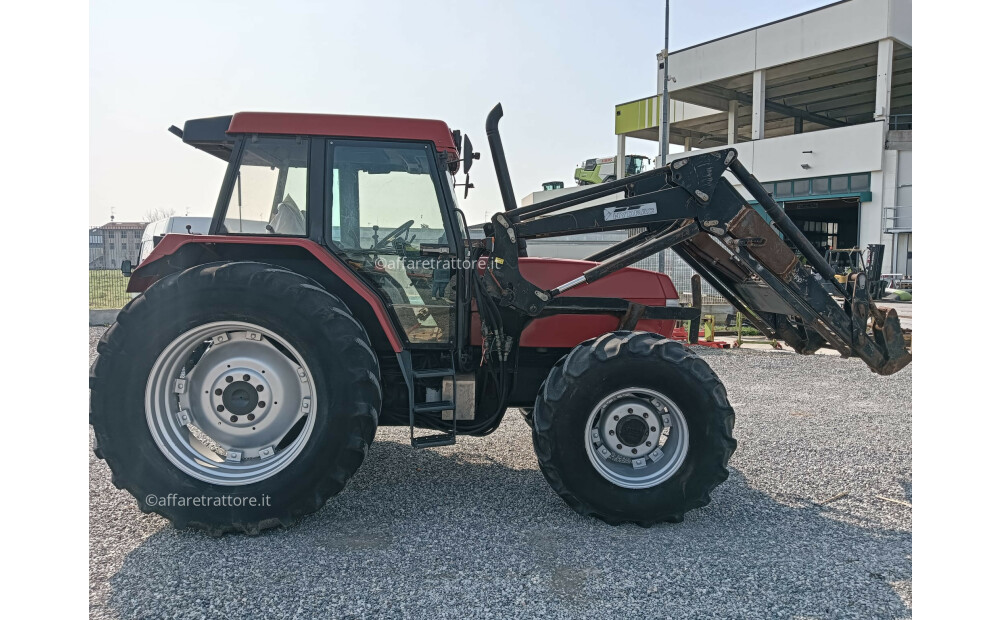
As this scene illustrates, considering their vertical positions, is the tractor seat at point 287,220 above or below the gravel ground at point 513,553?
above

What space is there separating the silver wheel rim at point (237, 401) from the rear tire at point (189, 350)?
0.06 feet

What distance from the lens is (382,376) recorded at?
415cm

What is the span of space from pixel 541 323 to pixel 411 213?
1.20 metres

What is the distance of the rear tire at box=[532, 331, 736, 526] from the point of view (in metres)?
3.81

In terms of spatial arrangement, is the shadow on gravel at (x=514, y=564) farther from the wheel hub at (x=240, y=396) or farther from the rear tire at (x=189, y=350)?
the wheel hub at (x=240, y=396)

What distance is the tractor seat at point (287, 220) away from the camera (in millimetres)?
4039

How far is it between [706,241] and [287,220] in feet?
9.46

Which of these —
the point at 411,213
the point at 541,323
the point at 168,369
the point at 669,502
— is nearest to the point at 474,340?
the point at 541,323

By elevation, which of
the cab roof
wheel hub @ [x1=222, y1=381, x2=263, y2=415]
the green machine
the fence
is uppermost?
the green machine

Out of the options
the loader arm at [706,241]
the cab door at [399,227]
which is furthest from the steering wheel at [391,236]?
the loader arm at [706,241]

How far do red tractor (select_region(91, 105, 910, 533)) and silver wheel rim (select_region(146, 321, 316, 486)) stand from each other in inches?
0.5

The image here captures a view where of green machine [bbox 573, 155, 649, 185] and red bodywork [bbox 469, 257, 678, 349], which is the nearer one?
red bodywork [bbox 469, 257, 678, 349]

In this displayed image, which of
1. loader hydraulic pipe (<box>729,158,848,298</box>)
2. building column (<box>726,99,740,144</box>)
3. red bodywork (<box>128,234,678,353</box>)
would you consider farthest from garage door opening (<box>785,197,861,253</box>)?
red bodywork (<box>128,234,678,353</box>)

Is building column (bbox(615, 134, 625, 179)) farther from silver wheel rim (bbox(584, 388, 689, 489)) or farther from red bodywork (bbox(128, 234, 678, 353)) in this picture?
silver wheel rim (bbox(584, 388, 689, 489))
